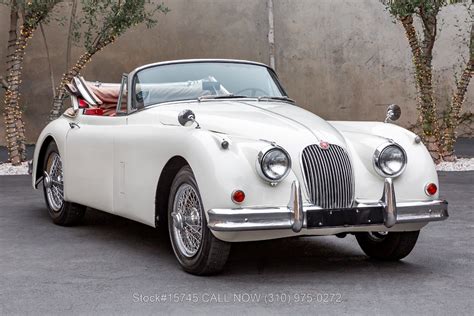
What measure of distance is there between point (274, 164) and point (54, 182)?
137 inches

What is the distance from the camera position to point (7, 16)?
61.5 feet

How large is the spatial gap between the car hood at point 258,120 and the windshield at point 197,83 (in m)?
0.20

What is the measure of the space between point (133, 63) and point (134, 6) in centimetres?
450

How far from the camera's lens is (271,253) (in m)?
7.02

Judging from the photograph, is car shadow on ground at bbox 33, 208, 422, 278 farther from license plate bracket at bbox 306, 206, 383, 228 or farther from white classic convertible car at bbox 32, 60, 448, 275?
license plate bracket at bbox 306, 206, 383, 228

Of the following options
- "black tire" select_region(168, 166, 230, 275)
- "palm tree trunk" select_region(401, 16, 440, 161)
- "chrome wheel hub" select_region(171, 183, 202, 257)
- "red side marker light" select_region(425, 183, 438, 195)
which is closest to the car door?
"chrome wheel hub" select_region(171, 183, 202, 257)

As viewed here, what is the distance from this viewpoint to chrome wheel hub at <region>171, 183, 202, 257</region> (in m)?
6.11

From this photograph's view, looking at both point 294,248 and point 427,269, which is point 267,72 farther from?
point 427,269

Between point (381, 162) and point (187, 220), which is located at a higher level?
point (381, 162)

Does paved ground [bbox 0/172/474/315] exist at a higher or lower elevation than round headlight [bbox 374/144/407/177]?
lower

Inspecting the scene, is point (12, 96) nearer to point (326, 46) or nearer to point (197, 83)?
point (326, 46)

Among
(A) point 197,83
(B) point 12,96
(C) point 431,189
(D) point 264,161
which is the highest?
(A) point 197,83

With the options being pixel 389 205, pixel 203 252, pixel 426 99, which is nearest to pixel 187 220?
pixel 203 252

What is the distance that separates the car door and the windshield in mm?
331
